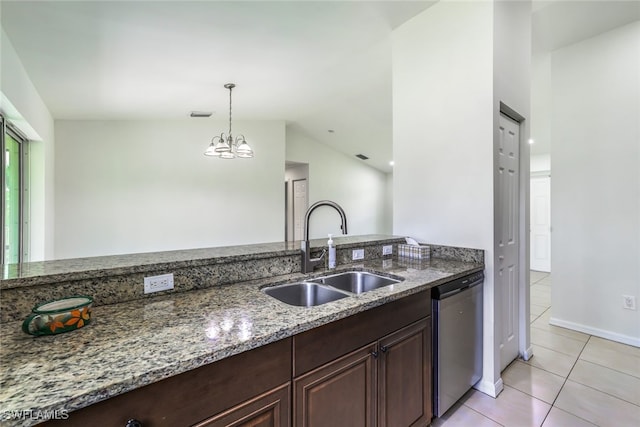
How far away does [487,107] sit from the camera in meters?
2.07

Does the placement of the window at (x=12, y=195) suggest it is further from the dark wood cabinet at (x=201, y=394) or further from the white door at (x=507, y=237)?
the white door at (x=507, y=237)

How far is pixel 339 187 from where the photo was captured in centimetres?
760

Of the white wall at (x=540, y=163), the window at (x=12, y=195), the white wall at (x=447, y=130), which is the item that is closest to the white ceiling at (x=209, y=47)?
the white wall at (x=447, y=130)

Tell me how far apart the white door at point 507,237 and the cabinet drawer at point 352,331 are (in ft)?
3.26

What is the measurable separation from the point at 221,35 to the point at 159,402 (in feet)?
8.44

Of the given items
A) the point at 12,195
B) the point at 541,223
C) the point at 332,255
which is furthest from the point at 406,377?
the point at 541,223

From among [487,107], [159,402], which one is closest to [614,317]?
[487,107]

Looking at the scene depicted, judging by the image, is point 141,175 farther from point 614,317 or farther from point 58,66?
point 614,317

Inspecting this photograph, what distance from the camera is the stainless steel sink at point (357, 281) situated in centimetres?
184

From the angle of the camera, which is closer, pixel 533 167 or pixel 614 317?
pixel 614 317

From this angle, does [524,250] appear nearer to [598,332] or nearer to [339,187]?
[598,332]

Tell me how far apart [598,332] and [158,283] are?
4044mm

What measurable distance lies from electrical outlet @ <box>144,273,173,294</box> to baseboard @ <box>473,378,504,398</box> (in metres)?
2.18

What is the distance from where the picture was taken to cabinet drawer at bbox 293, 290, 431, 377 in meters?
1.08
